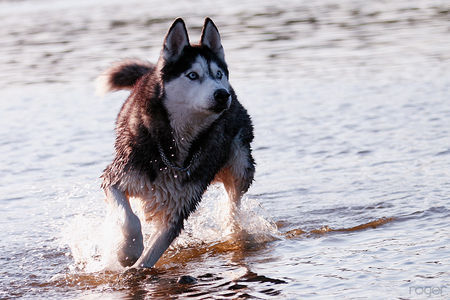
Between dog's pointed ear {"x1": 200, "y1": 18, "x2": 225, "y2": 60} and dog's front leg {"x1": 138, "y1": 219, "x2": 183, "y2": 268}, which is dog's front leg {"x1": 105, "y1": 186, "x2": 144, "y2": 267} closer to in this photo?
dog's front leg {"x1": 138, "y1": 219, "x2": 183, "y2": 268}

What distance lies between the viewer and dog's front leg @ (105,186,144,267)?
539cm

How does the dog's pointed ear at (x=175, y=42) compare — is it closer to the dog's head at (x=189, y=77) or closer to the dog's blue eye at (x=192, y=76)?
the dog's head at (x=189, y=77)

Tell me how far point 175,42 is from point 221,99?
0.58 meters

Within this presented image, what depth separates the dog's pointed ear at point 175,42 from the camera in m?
5.36

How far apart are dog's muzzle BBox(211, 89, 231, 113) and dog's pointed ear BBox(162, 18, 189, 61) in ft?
1.59

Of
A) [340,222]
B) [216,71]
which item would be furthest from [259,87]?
[216,71]

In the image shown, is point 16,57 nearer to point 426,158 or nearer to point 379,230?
point 426,158

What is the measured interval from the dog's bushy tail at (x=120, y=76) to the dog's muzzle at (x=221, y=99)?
4.67 ft

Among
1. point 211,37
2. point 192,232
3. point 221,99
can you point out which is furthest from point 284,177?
point 221,99

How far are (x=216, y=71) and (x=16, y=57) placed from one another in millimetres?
12777

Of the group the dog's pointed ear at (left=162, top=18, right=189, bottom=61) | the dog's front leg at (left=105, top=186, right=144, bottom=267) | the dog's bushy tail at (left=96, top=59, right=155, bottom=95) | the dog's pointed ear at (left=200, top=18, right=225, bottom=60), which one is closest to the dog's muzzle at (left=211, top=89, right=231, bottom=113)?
the dog's pointed ear at (left=162, top=18, right=189, bottom=61)

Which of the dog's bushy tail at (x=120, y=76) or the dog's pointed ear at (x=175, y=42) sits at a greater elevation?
the dog's pointed ear at (x=175, y=42)

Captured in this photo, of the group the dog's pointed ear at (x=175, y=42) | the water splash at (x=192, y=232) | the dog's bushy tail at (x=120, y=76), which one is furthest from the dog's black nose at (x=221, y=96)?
the dog's bushy tail at (x=120, y=76)

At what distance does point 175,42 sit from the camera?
5.41 m
